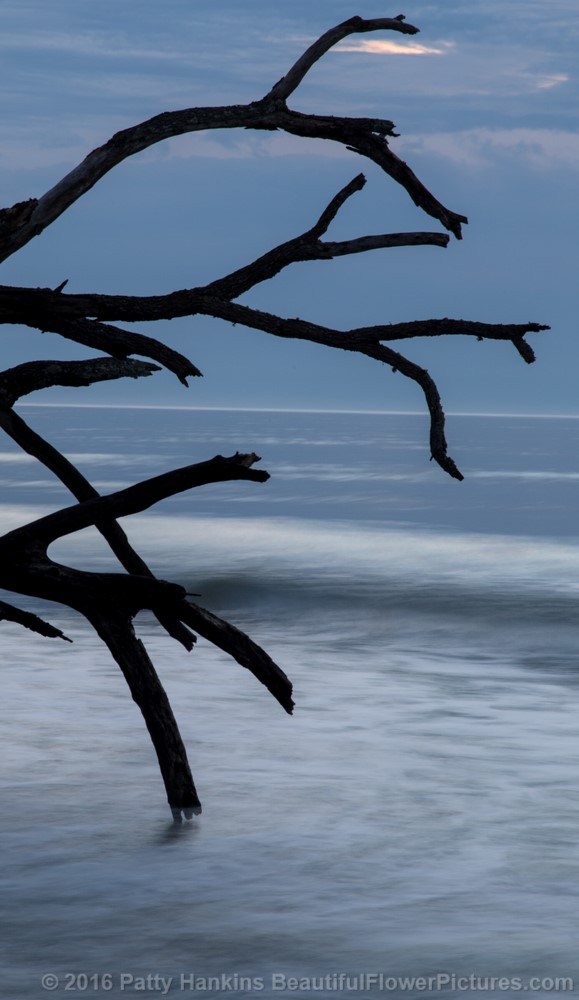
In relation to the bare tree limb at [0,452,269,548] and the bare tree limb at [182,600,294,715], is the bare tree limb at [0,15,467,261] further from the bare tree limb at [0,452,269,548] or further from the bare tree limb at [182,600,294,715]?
the bare tree limb at [182,600,294,715]

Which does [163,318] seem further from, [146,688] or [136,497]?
[146,688]

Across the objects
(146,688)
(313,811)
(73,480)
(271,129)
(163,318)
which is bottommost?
(313,811)

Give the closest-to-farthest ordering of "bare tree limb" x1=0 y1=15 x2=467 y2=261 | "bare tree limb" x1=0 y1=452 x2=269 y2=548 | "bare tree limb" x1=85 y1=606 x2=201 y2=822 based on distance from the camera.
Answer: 1. "bare tree limb" x1=0 y1=452 x2=269 y2=548
2. "bare tree limb" x1=0 y1=15 x2=467 y2=261
3. "bare tree limb" x1=85 y1=606 x2=201 y2=822

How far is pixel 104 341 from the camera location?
679cm

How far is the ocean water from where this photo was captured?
5.82 metres

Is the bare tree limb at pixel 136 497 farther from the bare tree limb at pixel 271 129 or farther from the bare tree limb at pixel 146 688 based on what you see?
the bare tree limb at pixel 271 129

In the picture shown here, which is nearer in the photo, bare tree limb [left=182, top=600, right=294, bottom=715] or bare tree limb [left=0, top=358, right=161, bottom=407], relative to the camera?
bare tree limb [left=0, top=358, right=161, bottom=407]

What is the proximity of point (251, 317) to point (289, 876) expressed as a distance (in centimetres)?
275

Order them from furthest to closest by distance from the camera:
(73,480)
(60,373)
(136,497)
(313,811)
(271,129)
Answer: (313,811), (73,480), (271,129), (60,373), (136,497)

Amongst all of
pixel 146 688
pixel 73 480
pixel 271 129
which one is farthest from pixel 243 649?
pixel 271 129

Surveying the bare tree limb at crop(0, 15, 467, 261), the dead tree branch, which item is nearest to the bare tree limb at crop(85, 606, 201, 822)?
the dead tree branch

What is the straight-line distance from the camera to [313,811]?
7.98 meters

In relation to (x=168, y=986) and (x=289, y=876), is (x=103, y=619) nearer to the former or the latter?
(x=289, y=876)

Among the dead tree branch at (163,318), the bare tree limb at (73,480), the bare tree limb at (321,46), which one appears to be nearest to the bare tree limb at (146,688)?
the dead tree branch at (163,318)
